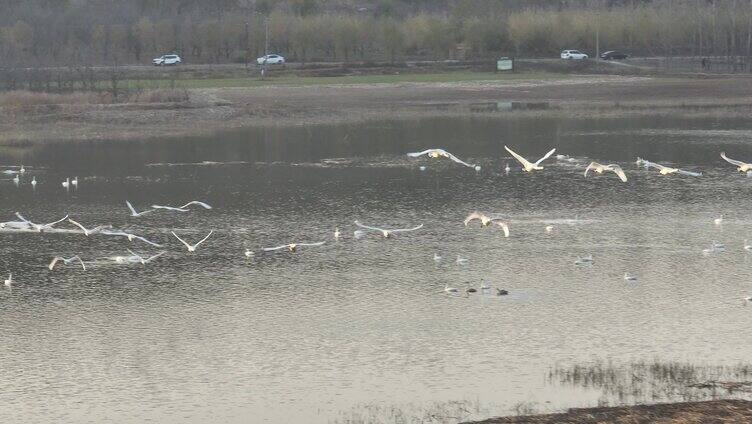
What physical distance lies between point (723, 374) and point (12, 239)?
26394mm

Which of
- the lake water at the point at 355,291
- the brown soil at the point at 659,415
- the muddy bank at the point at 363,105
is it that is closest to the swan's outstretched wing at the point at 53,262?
the lake water at the point at 355,291

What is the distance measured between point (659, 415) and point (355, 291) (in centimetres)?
1362

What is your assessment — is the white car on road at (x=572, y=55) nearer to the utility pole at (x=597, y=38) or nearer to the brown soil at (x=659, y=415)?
the utility pole at (x=597, y=38)

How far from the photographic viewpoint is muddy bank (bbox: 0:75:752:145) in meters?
79.8

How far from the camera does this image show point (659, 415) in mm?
22344

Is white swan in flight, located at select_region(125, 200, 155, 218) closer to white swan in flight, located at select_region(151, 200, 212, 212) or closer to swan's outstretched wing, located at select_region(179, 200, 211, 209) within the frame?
white swan in flight, located at select_region(151, 200, 212, 212)

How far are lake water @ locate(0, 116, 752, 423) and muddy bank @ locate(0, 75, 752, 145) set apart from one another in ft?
60.0

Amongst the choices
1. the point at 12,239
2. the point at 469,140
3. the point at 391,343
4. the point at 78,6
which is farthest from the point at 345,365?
the point at 78,6

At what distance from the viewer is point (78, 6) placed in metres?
180

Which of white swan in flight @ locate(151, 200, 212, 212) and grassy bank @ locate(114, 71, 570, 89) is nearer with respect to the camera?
white swan in flight @ locate(151, 200, 212, 212)

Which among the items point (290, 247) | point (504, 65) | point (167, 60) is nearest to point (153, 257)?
point (290, 247)

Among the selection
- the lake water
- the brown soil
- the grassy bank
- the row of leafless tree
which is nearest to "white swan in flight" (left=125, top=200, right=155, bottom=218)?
the lake water

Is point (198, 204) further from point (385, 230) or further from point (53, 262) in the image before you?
point (53, 262)

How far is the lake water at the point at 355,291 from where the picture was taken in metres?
26.3
